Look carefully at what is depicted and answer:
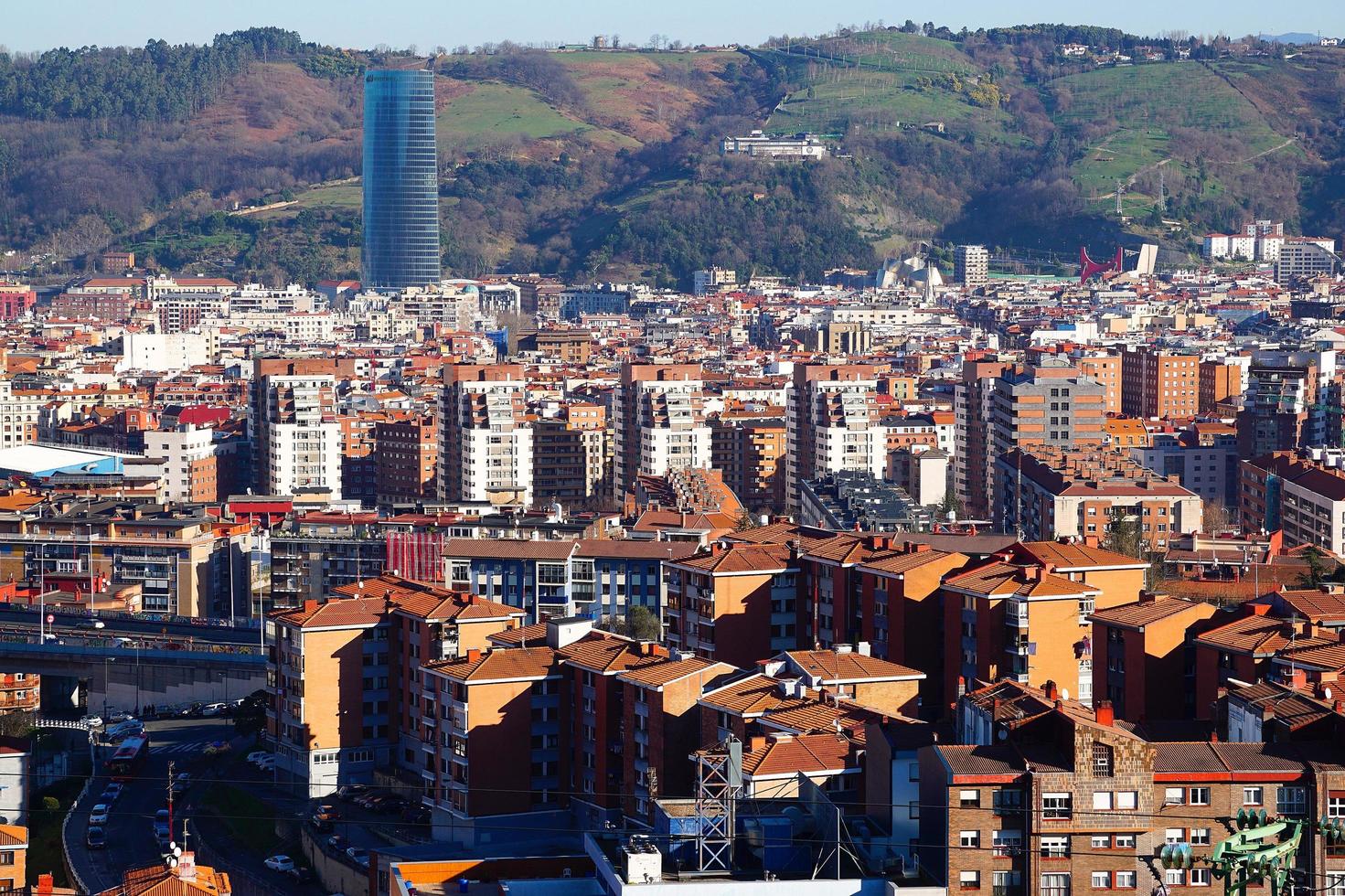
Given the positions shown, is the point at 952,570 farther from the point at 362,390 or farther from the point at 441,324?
the point at 441,324

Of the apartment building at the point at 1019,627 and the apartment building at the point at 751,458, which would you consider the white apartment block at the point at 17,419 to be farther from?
the apartment building at the point at 1019,627

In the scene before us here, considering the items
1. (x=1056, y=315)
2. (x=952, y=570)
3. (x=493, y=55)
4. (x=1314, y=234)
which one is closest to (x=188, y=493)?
(x=952, y=570)

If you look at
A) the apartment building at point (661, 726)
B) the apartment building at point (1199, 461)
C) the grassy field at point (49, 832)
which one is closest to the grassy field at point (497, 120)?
the apartment building at point (1199, 461)

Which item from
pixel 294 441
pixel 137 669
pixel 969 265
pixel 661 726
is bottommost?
pixel 137 669

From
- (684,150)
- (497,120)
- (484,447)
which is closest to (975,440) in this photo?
(484,447)

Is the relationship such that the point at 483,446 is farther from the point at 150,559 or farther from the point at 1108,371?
the point at 1108,371
